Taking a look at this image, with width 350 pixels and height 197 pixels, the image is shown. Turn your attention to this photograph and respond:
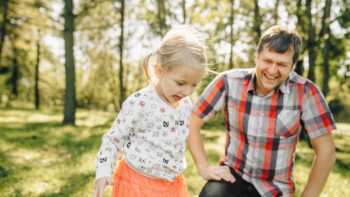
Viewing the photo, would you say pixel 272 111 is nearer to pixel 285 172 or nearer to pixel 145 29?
pixel 285 172

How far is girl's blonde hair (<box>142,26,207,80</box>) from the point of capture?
259 centimetres

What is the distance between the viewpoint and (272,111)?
3564mm

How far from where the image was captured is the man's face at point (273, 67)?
3.37m

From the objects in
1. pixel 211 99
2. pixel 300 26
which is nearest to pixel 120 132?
pixel 211 99

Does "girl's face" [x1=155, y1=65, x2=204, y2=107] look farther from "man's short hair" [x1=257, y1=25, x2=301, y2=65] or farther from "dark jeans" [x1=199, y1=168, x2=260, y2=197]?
"dark jeans" [x1=199, y1=168, x2=260, y2=197]

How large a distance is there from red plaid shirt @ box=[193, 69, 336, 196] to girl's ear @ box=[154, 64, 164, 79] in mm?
1108

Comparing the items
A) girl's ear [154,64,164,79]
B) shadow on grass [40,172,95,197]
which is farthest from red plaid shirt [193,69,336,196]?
shadow on grass [40,172,95,197]

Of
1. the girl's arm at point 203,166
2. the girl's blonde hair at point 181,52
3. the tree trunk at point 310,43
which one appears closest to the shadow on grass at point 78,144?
the girl's arm at point 203,166

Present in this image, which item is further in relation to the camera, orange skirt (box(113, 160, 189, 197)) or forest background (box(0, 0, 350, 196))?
forest background (box(0, 0, 350, 196))

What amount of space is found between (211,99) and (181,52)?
1261 mm

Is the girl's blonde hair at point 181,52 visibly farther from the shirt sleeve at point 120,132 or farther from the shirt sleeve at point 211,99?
the shirt sleeve at point 211,99

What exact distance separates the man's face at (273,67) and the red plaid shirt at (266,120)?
13 cm

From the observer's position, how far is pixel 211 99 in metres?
3.80

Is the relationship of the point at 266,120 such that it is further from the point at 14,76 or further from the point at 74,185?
the point at 14,76
